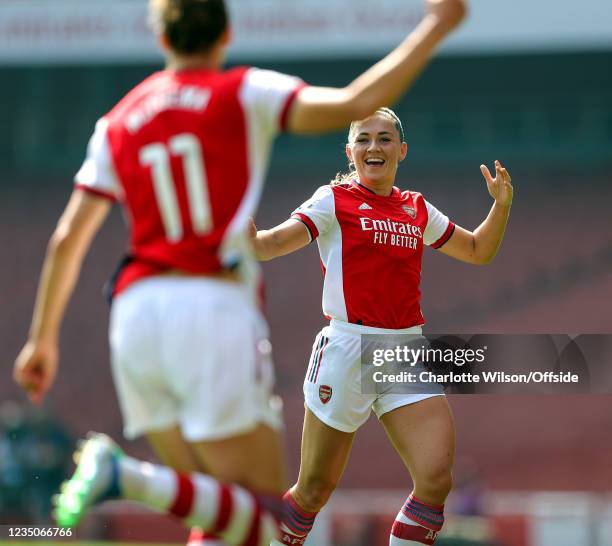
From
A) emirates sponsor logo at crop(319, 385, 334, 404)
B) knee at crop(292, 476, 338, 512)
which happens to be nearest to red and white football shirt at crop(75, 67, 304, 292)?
emirates sponsor logo at crop(319, 385, 334, 404)

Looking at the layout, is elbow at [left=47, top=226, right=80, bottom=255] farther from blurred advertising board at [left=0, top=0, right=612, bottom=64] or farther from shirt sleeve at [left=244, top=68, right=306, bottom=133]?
blurred advertising board at [left=0, top=0, right=612, bottom=64]

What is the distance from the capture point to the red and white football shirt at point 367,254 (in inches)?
246

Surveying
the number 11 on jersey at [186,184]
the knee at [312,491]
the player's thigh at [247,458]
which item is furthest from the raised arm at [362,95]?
the knee at [312,491]

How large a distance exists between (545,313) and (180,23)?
75.8ft

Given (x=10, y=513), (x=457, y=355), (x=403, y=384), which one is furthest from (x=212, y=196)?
(x=10, y=513)

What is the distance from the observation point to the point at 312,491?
6.26 meters

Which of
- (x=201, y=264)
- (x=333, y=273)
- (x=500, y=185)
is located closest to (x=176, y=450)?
(x=201, y=264)

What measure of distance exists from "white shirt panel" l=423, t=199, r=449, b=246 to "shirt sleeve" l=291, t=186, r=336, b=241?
0.57 meters

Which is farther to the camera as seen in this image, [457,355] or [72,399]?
[72,399]

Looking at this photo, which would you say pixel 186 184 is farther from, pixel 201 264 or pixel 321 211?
pixel 321 211

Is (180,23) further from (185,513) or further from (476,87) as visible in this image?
(476,87)

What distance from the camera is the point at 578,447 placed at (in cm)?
2530

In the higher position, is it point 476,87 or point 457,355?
point 476,87

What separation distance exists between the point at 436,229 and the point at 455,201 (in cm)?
2007
